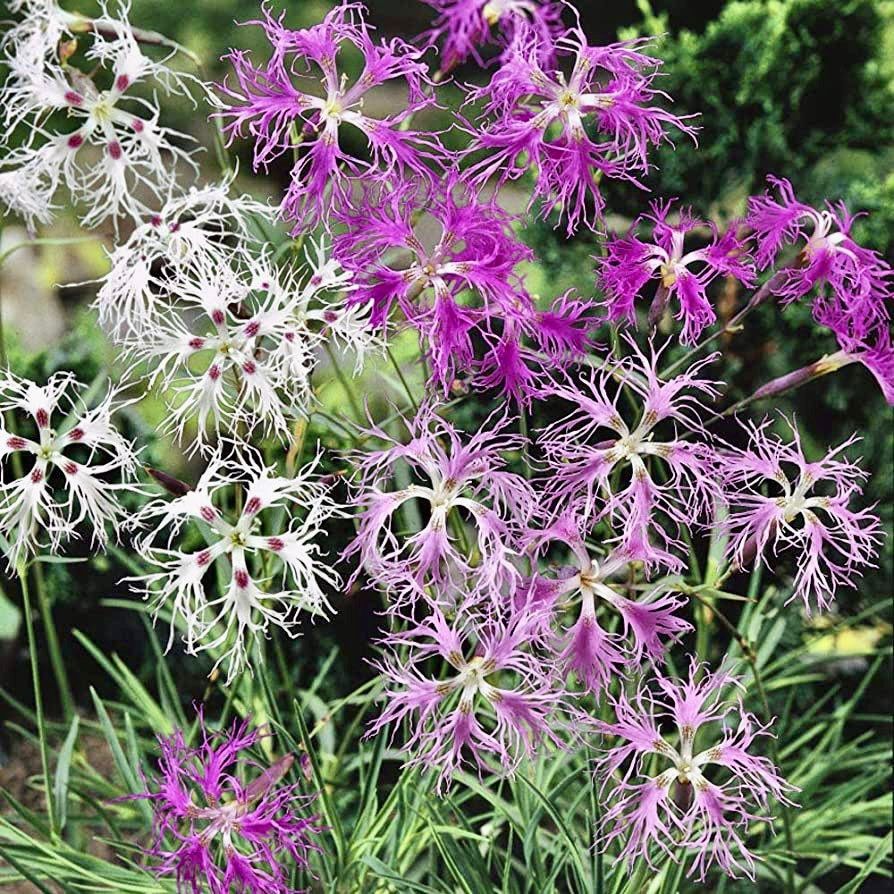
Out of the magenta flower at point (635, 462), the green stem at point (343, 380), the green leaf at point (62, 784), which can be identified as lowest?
the green leaf at point (62, 784)

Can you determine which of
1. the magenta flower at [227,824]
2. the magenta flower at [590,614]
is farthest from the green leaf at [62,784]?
the magenta flower at [590,614]

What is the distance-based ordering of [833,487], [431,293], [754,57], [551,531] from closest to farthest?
[551,531], [431,293], [833,487], [754,57]

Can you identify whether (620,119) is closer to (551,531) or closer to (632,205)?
(551,531)

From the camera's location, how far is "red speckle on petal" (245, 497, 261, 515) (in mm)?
1018

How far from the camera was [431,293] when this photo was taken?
1062mm

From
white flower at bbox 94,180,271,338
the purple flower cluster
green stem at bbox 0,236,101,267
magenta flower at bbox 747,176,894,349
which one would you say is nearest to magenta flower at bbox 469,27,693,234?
the purple flower cluster

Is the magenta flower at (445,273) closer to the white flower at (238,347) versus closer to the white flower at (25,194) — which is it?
the white flower at (238,347)

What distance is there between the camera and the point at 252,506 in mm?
1021

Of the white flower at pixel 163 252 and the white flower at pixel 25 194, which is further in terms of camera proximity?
the white flower at pixel 25 194

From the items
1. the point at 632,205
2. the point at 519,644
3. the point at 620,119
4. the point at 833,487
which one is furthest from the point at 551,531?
the point at 632,205

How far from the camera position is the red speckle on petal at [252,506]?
40.1 inches

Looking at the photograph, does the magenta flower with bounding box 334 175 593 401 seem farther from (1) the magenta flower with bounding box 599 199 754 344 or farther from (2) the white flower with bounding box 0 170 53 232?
(2) the white flower with bounding box 0 170 53 232

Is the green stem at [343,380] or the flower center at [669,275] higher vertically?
the flower center at [669,275]

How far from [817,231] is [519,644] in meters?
0.43
